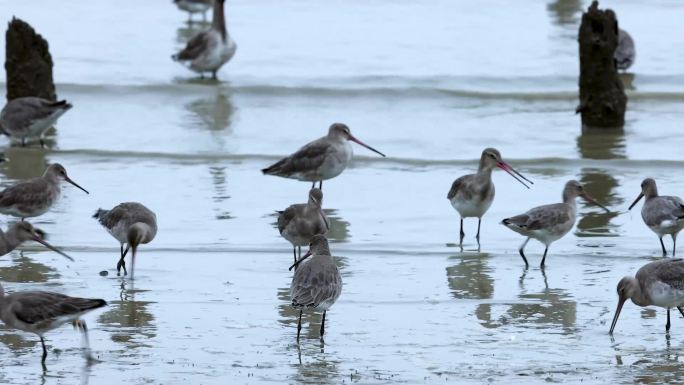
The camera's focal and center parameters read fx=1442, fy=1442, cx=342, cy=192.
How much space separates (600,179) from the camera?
16609 millimetres

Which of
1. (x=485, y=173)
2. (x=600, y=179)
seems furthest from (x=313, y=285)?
(x=600, y=179)

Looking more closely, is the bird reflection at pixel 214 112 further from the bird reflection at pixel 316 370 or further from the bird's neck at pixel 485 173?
the bird reflection at pixel 316 370

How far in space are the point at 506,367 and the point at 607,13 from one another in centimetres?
1045

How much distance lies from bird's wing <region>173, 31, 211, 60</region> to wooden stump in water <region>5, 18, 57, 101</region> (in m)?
4.73

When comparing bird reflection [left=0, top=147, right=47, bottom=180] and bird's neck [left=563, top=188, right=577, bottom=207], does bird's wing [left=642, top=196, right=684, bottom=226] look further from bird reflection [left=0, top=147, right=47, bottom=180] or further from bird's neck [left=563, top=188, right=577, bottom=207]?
bird reflection [left=0, top=147, right=47, bottom=180]

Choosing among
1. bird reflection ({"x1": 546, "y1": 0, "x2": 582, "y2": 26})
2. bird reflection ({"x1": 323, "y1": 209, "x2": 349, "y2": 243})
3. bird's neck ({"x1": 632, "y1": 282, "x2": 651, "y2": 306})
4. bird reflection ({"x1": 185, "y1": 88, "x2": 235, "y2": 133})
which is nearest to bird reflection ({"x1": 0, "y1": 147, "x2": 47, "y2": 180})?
bird reflection ({"x1": 185, "y1": 88, "x2": 235, "y2": 133})

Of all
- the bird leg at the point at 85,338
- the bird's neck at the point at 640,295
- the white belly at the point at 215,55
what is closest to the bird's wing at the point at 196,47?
the white belly at the point at 215,55

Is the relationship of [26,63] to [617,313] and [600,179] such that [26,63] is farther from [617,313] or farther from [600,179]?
[617,313]

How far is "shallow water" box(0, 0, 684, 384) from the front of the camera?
9.79 meters

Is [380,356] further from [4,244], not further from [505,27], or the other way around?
[505,27]

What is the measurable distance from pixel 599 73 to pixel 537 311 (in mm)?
8941

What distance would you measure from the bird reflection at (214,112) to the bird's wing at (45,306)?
1122 cm

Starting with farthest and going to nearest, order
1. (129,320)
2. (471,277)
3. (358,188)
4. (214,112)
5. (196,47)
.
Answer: (196,47) < (214,112) < (358,188) < (471,277) < (129,320)

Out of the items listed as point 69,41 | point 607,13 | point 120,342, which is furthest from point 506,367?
point 69,41
